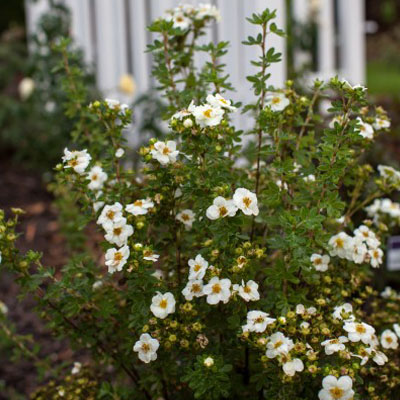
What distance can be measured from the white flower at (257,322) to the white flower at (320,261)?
286 millimetres

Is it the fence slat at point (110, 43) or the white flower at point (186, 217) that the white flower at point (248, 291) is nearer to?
the white flower at point (186, 217)

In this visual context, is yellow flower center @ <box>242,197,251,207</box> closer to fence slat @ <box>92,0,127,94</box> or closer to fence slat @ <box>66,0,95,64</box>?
fence slat @ <box>92,0,127,94</box>

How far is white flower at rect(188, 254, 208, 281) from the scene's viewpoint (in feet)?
5.18

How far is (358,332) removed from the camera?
1536mm

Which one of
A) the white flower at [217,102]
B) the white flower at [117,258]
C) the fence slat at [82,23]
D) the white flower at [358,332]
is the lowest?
the white flower at [358,332]

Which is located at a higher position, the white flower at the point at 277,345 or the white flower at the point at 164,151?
the white flower at the point at 164,151

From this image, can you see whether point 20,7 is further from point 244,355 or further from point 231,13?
point 244,355

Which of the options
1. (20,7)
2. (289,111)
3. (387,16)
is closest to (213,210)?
(289,111)

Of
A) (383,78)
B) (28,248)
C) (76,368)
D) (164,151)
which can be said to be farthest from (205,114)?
(383,78)

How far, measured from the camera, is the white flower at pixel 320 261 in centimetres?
179

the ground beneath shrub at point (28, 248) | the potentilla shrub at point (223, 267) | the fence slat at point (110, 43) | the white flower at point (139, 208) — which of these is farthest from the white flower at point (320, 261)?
the fence slat at point (110, 43)

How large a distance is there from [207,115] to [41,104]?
3763mm

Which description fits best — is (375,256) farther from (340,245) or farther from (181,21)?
(181,21)

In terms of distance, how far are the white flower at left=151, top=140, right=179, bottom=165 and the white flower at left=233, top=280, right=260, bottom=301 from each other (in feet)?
1.08
